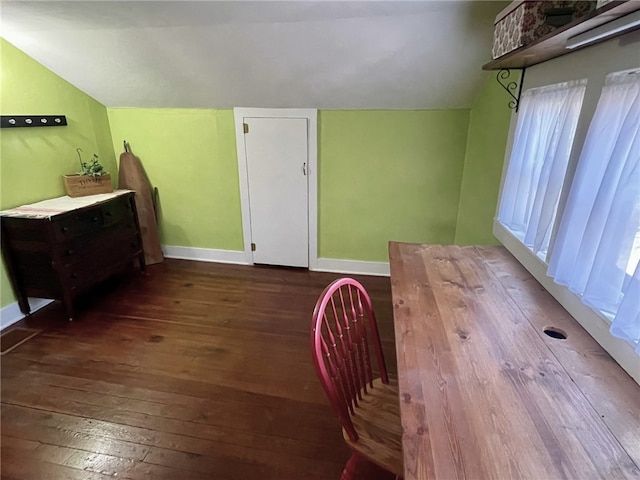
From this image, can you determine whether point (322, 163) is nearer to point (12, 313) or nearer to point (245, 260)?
point (245, 260)

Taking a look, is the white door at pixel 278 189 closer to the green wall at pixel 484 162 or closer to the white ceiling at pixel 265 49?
the white ceiling at pixel 265 49

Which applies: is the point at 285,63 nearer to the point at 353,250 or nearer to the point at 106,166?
the point at 353,250

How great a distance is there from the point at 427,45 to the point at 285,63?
36.7 inches

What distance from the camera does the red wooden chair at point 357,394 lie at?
1.07m

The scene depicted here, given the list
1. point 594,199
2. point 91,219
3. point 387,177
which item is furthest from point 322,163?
point 594,199

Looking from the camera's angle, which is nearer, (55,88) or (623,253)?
(623,253)

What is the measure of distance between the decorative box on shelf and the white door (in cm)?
184

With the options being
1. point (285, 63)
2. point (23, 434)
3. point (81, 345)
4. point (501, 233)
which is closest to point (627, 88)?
point (501, 233)

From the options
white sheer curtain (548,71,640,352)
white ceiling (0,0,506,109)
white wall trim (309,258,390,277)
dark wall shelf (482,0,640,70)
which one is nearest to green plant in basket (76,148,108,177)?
white ceiling (0,0,506,109)

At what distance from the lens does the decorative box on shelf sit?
1.24 metres

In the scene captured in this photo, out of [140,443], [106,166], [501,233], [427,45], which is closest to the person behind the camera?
[140,443]

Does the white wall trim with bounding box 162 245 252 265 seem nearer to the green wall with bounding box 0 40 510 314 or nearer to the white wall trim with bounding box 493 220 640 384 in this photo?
the green wall with bounding box 0 40 510 314

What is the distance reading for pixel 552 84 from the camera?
149 centimetres

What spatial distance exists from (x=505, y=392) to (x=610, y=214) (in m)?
0.62
